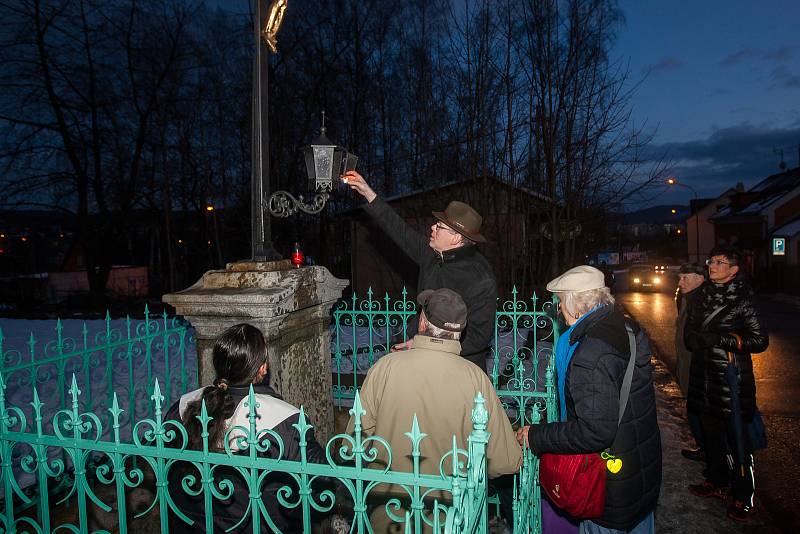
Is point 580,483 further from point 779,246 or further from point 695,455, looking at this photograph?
point 779,246

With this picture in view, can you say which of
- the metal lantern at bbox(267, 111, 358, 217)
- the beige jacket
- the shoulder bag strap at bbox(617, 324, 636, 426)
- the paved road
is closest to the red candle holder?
the metal lantern at bbox(267, 111, 358, 217)

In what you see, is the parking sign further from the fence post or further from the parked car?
the fence post

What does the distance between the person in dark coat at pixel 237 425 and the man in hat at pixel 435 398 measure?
39cm

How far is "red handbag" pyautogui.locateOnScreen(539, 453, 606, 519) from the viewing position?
2371 mm

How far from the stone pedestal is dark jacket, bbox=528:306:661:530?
1.72 metres

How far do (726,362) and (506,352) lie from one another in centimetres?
455

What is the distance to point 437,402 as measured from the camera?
2.33m

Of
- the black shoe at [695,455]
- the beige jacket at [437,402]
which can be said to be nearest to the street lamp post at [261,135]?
the beige jacket at [437,402]

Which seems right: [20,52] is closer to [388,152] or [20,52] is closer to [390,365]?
[388,152]

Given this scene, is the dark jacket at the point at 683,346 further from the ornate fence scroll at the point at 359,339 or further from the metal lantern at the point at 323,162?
the metal lantern at the point at 323,162

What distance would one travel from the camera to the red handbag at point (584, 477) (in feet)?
7.79

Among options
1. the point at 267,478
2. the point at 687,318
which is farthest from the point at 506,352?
the point at 267,478

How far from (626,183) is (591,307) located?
7651 mm

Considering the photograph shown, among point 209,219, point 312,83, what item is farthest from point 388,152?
point 209,219
